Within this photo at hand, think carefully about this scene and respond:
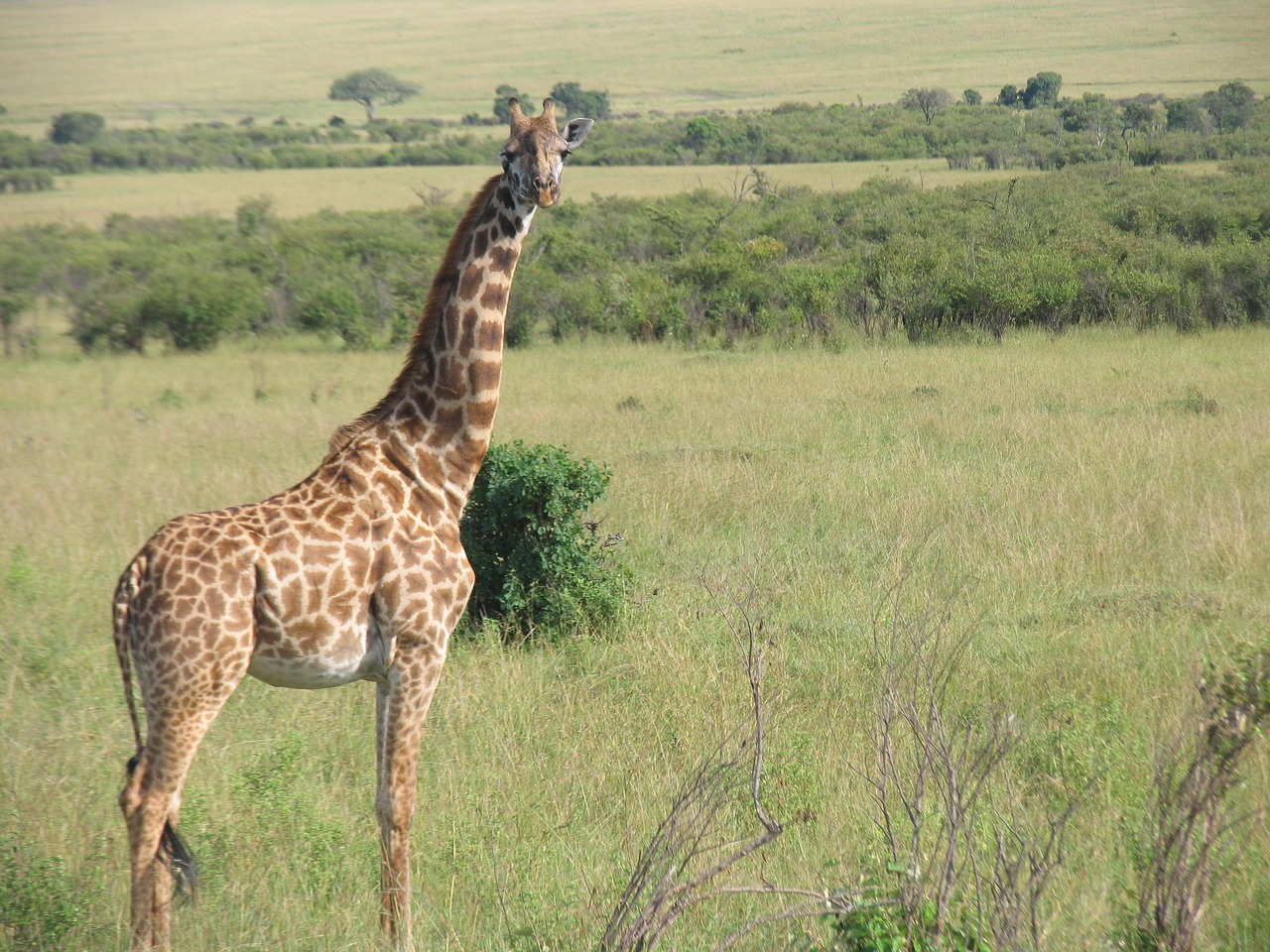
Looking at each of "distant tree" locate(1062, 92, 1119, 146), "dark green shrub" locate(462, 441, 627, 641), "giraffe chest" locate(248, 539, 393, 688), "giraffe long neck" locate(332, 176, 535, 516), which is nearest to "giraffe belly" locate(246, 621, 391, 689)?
"giraffe chest" locate(248, 539, 393, 688)

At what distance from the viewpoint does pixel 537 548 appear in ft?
25.5

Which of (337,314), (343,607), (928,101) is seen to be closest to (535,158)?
(343,607)

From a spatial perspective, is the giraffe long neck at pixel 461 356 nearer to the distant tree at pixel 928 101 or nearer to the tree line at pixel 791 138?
the tree line at pixel 791 138

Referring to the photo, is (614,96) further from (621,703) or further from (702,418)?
(621,703)

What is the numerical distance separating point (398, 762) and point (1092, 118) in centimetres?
5839

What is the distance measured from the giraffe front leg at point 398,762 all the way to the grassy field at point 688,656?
17cm

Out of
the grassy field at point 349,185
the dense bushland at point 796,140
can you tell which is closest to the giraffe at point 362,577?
the grassy field at point 349,185

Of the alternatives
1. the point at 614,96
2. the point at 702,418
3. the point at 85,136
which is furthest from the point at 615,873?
the point at 614,96

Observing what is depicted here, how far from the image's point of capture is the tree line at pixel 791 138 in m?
50.9

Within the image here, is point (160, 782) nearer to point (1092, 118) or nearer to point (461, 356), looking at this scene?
point (461, 356)

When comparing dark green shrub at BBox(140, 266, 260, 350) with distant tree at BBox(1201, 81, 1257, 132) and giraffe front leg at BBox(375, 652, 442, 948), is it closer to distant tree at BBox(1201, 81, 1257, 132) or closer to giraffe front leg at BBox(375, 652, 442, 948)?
giraffe front leg at BBox(375, 652, 442, 948)

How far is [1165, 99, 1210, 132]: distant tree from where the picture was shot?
53.4 metres

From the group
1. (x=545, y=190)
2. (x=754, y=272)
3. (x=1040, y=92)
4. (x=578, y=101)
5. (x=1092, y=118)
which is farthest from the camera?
(x=578, y=101)

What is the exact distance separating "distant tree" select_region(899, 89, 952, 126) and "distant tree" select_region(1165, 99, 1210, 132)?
16508mm
